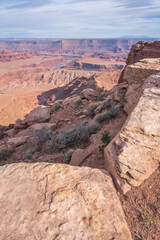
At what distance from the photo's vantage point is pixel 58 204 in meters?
2.06

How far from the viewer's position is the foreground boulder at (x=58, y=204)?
1762mm

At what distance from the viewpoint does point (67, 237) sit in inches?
66.8

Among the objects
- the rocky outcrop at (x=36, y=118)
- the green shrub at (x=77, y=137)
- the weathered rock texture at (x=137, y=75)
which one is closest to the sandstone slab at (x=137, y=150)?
the weathered rock texture at (x=137, y=75)

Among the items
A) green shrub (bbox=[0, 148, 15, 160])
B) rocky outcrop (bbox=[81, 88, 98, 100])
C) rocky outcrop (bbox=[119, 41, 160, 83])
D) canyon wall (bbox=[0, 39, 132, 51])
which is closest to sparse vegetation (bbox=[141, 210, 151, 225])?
green shrub (bbox=[0, 148, 15, 160])

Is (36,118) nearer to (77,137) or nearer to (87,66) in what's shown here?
(77,137)

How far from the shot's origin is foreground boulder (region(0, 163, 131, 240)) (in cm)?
176

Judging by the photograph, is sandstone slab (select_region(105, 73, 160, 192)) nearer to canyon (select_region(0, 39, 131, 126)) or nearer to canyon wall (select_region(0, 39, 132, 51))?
canyon (select_region(0, 39, 131, 126))

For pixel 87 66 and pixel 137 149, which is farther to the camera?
pixel 87 66

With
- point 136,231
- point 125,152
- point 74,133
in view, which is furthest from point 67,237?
point 74,133

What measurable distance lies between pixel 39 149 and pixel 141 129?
5429 mm

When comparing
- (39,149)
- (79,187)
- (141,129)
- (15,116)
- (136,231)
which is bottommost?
(15,116)

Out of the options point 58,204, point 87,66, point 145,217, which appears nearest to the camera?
point 58,204

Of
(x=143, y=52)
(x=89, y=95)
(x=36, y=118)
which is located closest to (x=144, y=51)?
(x=143, y=52)

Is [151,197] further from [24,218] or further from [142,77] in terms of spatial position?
[142,77]
